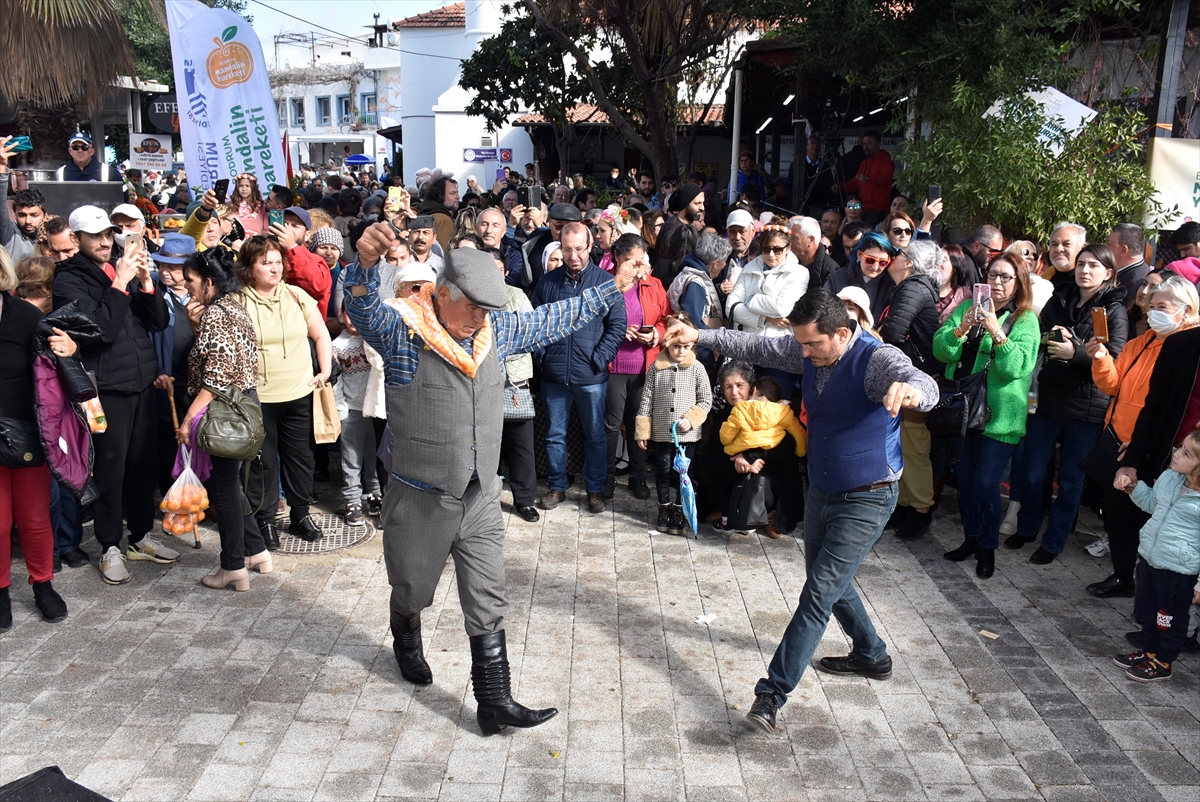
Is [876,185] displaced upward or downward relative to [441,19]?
downward

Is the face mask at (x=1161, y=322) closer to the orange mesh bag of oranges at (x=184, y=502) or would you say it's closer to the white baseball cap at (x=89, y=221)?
the orange mesh bag of oranges at (x=184, y=502)

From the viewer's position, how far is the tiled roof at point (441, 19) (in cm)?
3894

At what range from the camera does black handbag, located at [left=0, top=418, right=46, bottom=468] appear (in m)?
4.77

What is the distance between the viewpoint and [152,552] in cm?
591

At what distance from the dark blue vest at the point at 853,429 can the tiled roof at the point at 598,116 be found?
1484cm

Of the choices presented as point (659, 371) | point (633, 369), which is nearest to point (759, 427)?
point (659, 371)

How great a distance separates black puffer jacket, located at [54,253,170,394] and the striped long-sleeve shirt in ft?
5.93

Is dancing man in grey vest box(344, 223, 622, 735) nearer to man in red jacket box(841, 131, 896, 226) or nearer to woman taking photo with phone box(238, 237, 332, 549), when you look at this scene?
woman taking photo with phone box(238, 237, 332, 549)

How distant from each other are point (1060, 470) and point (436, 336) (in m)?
4.22

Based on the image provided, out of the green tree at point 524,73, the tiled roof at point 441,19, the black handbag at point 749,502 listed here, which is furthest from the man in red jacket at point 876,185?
the tiled roof at point 441,19

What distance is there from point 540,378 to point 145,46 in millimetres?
33892

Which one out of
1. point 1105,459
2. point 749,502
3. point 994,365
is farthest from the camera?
point 749,502

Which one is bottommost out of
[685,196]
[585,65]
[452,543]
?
[452,543]

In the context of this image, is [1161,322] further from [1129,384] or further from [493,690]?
[493,690]
